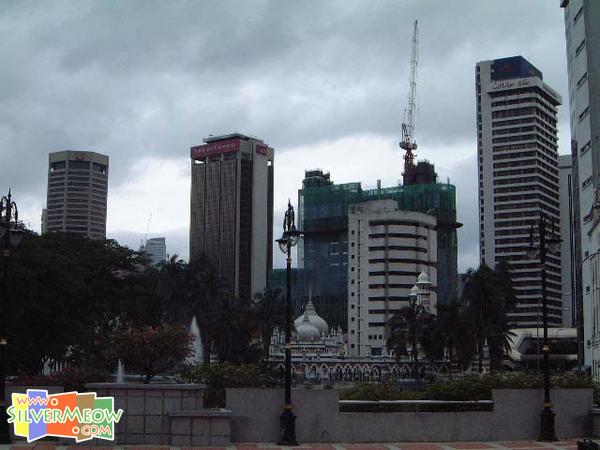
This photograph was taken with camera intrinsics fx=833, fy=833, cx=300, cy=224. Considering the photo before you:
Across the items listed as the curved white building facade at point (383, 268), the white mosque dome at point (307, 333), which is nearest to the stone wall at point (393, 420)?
the white mosque dome at point (307, 333)

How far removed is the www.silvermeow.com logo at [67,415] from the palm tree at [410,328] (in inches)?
3307

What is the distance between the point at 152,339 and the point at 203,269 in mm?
73468

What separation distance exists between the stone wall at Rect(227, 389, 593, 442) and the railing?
38cm

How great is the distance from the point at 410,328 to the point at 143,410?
85609mm

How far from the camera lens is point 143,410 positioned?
25562mm

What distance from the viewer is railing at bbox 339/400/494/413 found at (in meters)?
27.1

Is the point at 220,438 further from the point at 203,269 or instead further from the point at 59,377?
the point at 203,269

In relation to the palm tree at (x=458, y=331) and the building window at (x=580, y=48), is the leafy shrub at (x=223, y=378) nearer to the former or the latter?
the building window at (x=580, y=48)

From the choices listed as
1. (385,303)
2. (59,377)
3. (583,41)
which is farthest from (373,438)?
(385,303)

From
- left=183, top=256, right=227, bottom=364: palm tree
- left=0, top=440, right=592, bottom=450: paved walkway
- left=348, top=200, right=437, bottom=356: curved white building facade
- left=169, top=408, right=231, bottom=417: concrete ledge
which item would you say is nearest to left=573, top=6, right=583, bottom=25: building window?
left=183, top=256, right=227, bottom=364: palm tree

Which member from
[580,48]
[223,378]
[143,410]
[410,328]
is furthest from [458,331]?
[143,410]

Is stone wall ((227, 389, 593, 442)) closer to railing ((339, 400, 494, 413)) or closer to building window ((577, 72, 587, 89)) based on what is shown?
railing ((339, 400, 494, 413))

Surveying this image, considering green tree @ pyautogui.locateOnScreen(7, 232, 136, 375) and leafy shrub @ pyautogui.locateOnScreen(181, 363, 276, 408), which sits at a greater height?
green tree @ pyautogui.locateOnScreen(7, 232, 136, 375)

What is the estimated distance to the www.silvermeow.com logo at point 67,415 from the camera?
24719 mm
